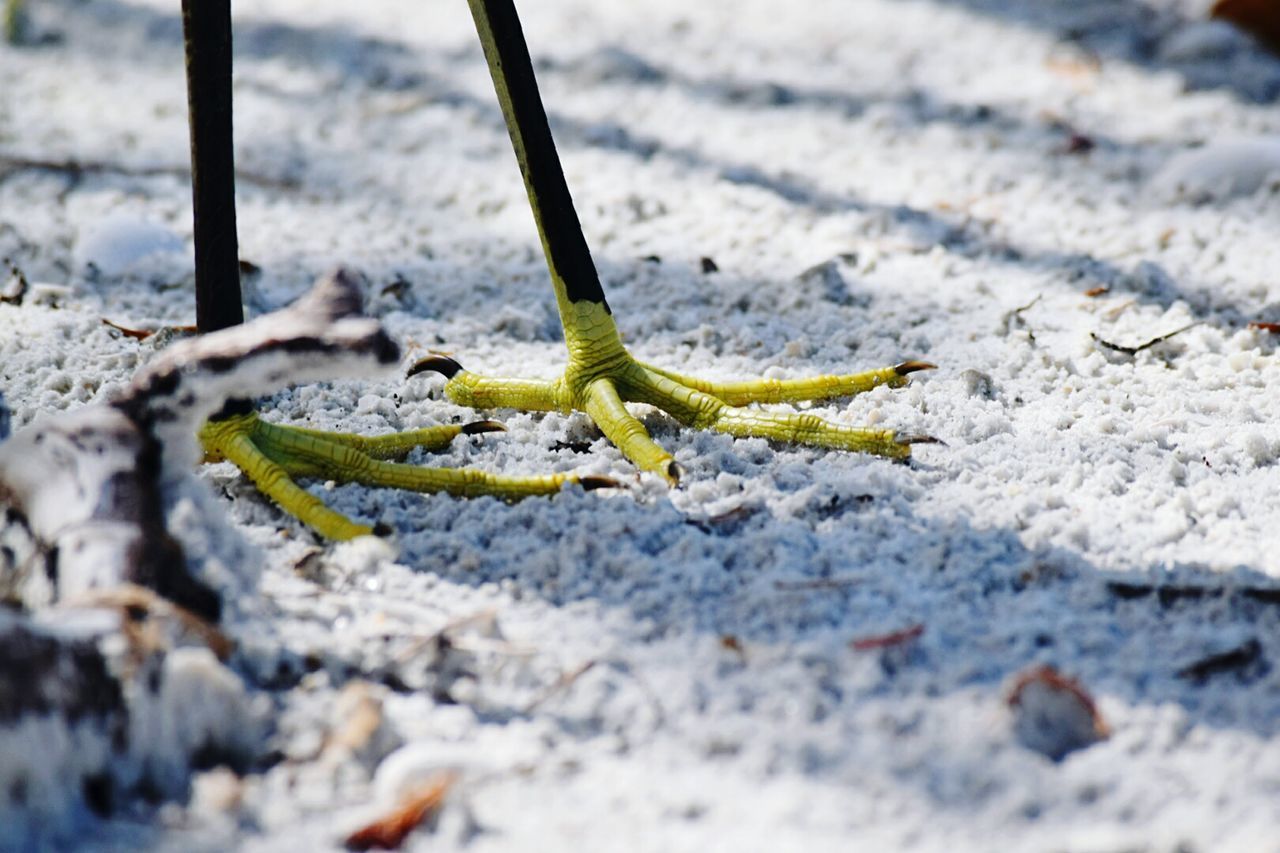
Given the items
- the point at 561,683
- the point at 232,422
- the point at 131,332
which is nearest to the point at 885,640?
the point at 561,683

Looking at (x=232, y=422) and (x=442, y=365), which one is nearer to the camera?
(x=232, y=422)

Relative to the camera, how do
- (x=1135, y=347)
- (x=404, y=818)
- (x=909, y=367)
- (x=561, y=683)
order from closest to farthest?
(x=404, y=818) → (x=561, y=683) → (x=909, y=367) → (x=1135, y=347)

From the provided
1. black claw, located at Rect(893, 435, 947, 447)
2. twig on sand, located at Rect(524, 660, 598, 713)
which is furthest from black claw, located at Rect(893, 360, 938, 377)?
twig on sand, located at Rect(524, 660, 598, 713)

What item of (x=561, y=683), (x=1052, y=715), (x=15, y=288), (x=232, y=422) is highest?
(x=15, y=288)

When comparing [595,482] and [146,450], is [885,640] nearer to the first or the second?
[595,482]

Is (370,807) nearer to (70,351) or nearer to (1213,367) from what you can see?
(70,351)

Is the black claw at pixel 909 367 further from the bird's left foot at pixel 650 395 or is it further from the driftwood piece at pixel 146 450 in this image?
the driftwood piece at pixel 146 450

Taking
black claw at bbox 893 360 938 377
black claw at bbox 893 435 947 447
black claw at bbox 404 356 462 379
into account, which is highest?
black claw at bbox 404 356 462 379

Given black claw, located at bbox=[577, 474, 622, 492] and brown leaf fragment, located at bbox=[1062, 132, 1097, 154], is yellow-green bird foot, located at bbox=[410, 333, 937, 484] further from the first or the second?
brown leaf fragment, located at bbox=[1062, 132, 1097, 154]
